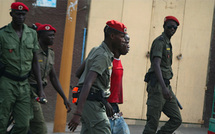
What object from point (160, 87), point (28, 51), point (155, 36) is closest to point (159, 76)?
point (160, 87)

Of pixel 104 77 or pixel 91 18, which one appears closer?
pixel 104 77

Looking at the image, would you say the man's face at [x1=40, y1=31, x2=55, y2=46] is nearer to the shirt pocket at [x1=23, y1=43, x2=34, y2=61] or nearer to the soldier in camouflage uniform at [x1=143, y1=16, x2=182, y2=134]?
the shirt pocket at [x1=23, y1=43, x2=34, y2=61]

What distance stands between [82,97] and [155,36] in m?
5.97

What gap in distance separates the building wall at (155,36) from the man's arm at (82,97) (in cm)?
Result: 534

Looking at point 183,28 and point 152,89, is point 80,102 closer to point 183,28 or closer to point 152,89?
point 152,89

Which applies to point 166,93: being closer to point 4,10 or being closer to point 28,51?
point 28,51

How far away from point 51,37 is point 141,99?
431 centimetres

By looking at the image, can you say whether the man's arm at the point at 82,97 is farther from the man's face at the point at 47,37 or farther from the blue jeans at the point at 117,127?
the man's face at the point at 47,37

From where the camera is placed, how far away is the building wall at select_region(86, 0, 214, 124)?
9367 millimetres

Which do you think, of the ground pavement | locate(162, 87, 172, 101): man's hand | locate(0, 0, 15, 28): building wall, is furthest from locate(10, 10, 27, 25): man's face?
the ground pavement

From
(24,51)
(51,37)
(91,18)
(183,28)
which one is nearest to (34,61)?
(24,51)

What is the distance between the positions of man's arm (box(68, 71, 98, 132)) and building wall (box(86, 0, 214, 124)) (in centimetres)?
534

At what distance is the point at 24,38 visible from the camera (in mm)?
5133

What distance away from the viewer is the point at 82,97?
391 centimetres
